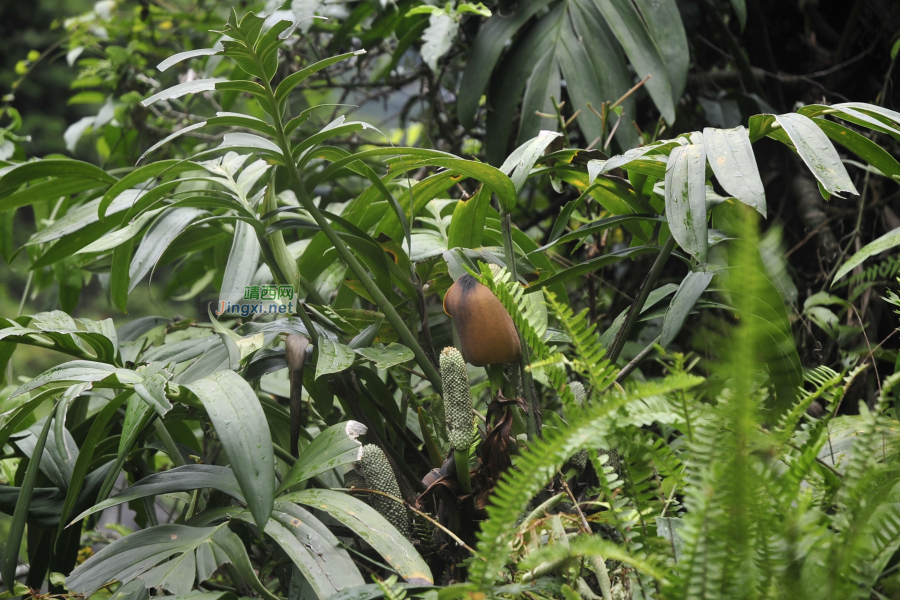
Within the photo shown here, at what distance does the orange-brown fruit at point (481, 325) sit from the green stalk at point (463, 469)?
0.06m

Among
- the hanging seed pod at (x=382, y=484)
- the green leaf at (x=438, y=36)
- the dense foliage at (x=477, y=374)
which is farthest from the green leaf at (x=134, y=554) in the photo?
the green leaf at (x=438, y=36)

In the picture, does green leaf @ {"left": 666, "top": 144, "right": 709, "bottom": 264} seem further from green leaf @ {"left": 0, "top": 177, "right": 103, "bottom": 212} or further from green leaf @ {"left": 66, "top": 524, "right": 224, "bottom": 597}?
green leaf @ {"left": 0, "top": 177, "right": 103, "bottom": 212}

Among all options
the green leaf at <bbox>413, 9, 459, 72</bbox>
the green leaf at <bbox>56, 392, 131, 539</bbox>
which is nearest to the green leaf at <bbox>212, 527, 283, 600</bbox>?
the green leaf at <bbox>56, 392, 131, 539</bbox>

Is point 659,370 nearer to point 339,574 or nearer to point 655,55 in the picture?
point 655,55

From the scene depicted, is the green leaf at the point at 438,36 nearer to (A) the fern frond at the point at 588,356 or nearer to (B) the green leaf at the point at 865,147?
(B) the green leaf at the point at 865,147

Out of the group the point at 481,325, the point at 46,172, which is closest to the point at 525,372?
the point at 481,325

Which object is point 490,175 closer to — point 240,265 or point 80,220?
point 240,265

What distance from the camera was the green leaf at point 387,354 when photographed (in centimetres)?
45

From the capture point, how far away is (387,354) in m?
0.47

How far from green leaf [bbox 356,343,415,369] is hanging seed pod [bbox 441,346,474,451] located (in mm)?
69

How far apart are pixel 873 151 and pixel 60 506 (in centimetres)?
66

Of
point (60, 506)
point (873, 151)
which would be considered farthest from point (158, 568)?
point (873, 151)

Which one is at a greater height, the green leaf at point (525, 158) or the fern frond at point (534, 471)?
the green leaf at point (525, 158)

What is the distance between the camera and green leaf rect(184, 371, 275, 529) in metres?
0.34
